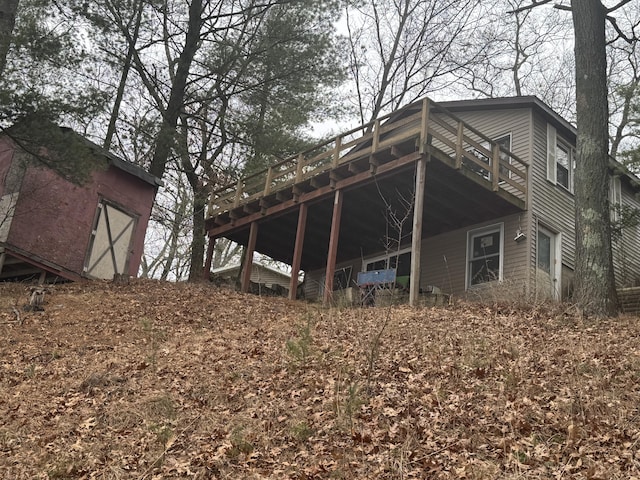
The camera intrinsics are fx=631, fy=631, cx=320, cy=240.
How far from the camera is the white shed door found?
664 inches

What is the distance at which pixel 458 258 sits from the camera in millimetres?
16562

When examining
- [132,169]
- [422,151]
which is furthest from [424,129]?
[132,169]

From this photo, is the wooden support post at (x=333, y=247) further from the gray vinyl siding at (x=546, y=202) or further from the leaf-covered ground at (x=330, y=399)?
the gray vinyl siding at (x=546, y=202)

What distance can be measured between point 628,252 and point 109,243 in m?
15.0

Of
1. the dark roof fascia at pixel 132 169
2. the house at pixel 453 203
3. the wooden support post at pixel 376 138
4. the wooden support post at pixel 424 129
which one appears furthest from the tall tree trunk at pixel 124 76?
the wooden support post at pixel 424 129

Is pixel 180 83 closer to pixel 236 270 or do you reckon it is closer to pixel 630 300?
pixel 236 270

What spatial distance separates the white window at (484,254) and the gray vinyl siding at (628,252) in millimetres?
3868

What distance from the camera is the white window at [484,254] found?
1568cm

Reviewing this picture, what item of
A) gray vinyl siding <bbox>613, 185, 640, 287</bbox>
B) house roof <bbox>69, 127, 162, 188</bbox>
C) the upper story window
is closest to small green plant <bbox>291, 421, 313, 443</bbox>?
house roof <bbox>69, 127, 162, 188</bbox>

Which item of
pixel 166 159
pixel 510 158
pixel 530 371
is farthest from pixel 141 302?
pixel 510 158

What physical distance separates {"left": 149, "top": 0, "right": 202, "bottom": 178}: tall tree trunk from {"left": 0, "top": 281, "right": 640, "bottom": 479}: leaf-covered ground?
29.9 ft

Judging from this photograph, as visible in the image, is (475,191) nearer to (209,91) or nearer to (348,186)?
(348,186)

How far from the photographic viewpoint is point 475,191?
14.6m

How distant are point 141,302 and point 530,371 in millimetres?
8706
